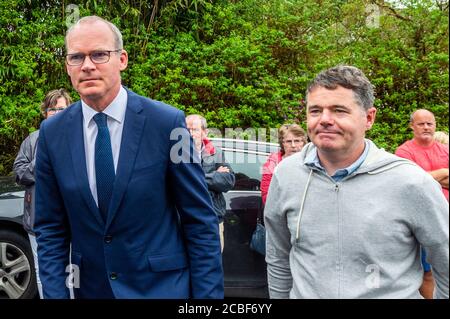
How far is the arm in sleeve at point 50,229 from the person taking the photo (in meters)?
2.47

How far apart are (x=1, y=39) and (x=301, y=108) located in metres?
4.81

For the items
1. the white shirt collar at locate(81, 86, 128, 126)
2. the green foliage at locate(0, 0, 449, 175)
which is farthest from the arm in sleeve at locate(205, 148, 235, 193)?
the green foliage at locate(0, 0, 449, 175)

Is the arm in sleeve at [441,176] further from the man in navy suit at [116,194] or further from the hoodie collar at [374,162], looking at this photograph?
the man in navy suit at [116,194]

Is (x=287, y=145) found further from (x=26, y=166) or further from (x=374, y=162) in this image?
(x=374, y=162)

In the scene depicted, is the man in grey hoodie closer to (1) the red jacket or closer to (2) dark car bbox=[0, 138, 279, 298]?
(1) the red jacket

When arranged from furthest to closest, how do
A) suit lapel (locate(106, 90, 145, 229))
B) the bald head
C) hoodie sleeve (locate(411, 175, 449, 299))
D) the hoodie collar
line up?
the bald head → suit lapel (locate(106, 90, 145, 229)) → the hoodie collar → hoodie sleeve (locate(411, 175, 449, 299))

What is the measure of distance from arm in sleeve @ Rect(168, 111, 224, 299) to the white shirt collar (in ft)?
0.79

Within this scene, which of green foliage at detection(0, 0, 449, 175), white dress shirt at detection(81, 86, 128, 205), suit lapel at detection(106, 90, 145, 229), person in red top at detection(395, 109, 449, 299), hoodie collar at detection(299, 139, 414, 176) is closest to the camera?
hoodie collar at detection(299, 139, 414, 176)

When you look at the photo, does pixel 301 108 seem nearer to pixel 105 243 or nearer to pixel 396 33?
pixel 396 33

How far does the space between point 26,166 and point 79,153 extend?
2631mm

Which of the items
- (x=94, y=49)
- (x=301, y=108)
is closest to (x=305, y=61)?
(x=301, y=108)

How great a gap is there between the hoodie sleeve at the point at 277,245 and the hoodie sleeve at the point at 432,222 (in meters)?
0.56

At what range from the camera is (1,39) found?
28.6 feet

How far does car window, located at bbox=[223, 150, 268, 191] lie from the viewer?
5.48 metres
